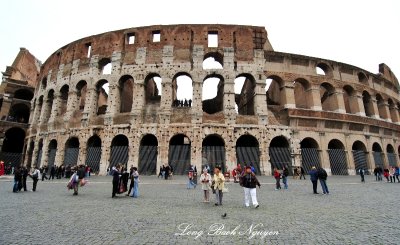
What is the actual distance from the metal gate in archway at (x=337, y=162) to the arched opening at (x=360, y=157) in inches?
57.0

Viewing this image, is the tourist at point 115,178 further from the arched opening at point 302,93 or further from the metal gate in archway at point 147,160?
the arched opening at point 302,93

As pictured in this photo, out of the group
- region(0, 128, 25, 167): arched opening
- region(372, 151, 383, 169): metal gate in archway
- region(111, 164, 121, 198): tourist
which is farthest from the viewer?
region(0, 128, 25, 167): arched opening

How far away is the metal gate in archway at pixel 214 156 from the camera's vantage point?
17.3 metres

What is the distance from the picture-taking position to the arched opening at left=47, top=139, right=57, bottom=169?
66.8 feet

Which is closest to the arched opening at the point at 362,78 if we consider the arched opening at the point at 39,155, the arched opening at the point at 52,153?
the arched opening at the point at 52,153

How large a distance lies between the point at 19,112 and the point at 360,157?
40.4 metres

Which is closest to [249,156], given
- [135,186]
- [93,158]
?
[135,186]

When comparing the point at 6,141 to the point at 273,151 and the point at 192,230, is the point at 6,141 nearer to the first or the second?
the point at 273,151

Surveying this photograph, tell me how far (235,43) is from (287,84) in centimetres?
585

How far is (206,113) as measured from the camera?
58.9ft

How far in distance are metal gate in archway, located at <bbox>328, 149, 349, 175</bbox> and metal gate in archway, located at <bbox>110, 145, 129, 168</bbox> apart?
17065 millimetres

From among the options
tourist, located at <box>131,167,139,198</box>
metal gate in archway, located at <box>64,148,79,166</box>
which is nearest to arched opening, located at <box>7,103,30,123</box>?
metal gate in archway, located at <box>64,148,79,166</box>

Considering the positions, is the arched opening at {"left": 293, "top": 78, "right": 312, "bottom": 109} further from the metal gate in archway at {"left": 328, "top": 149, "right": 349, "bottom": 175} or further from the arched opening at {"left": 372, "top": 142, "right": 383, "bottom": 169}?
the arched opening at {"left": 372, "top": 142, "right": 383, "bottom": 169}

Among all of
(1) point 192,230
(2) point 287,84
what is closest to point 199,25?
(2) point 287,84
